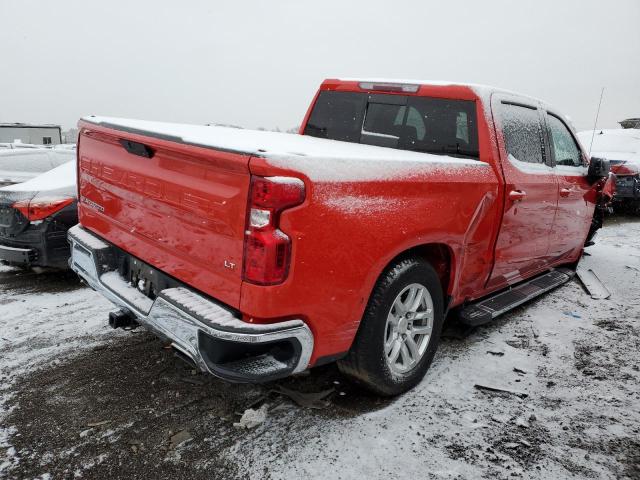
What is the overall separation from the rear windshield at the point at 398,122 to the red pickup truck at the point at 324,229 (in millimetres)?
12

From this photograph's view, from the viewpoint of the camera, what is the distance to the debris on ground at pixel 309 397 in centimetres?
275

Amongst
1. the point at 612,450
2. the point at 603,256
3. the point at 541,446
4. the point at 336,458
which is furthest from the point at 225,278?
the point at 603,256

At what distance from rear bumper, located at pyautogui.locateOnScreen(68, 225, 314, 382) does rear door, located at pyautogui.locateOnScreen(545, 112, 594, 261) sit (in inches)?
118

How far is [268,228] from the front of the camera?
1.93 meters

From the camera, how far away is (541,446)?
2.45 meters

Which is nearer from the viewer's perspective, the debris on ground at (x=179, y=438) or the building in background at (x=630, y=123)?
the debris on ground at (x=179, y=438)

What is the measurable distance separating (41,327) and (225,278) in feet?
8.41

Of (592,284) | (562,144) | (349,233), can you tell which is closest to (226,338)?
(349,233)

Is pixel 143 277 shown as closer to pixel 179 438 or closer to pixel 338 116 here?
pixel 179 438

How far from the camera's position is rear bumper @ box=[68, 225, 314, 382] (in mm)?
1979

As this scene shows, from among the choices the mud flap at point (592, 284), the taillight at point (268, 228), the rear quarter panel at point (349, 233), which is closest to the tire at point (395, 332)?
the rear quarter panel at point (349, 233)

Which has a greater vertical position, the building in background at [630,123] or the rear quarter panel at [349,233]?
the building in background at [630,123]

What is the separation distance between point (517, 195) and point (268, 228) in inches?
83.8

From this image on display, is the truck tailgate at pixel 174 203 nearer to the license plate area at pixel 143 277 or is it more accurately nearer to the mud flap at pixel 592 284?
the license plate area at pixel 143 277
